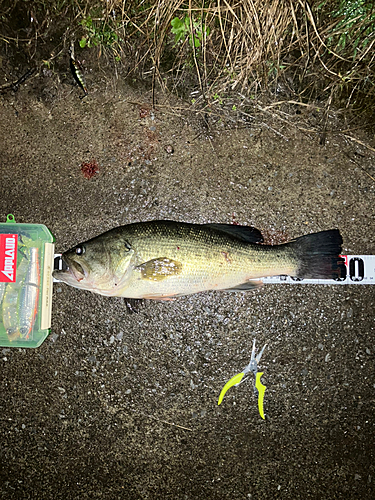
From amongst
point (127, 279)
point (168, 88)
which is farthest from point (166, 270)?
point (168, 88)

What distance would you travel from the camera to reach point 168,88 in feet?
10.1

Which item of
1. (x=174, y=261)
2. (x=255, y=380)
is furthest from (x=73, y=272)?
(x=255, y=380)

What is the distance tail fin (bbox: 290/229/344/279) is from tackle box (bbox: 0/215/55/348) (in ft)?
7.25

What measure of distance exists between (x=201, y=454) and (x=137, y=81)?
11.8ft

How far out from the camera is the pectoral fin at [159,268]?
2490mm

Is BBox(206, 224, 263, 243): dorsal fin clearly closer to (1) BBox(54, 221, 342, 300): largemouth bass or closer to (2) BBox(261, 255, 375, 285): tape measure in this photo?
(1) BBox(54, 221, 342, 300): largemouth bass

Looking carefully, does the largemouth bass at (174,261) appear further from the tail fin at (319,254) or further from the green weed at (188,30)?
the green weed at (188,30)

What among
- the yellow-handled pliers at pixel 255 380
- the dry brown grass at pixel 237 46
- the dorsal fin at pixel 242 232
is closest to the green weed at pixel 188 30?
the dry brown grass at pixel 237 46

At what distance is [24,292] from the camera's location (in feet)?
9.26

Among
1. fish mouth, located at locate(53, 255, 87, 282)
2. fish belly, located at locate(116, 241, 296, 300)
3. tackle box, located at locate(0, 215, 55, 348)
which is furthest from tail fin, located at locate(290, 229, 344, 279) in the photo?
tackle box, located at locate(0, 215, 55, 348)

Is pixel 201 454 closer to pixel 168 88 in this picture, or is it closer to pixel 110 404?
pixel 110 404

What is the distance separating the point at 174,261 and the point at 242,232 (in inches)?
26.9

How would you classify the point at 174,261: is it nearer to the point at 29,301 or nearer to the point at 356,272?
the point at 29,301

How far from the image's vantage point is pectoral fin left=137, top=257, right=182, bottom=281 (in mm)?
2490
